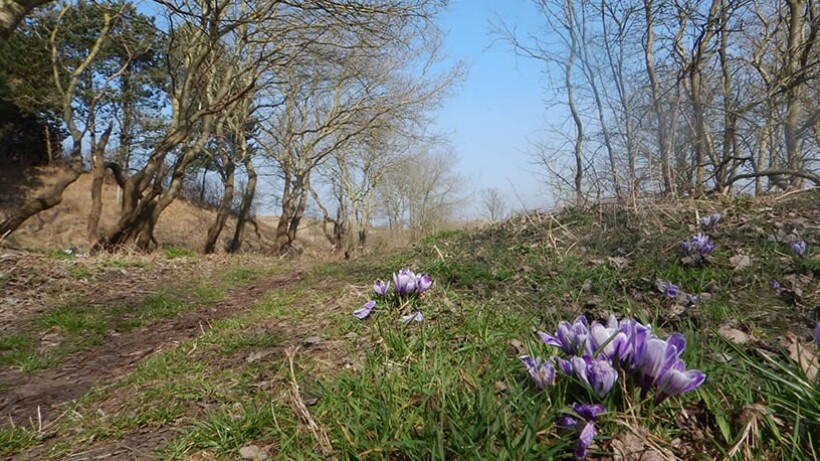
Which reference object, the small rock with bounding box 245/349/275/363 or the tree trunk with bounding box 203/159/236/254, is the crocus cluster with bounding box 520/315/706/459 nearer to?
the small rock with bounding box 245/349/275/363

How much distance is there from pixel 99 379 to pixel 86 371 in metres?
0.32

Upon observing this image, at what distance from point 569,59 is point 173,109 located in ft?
33.8

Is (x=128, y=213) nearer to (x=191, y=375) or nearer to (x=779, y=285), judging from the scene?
(x=191, y=375)

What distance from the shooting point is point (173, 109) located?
12000 mm

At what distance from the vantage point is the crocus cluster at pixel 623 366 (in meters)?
1.12

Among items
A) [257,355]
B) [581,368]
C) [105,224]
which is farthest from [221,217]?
[581,368]

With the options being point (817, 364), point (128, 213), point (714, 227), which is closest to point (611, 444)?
point (817, 364)

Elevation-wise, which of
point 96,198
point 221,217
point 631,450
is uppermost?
point 96,198

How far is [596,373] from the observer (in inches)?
45.4

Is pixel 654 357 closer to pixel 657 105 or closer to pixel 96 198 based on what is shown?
pixel 657 105

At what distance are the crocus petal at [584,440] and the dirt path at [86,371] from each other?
2.49m

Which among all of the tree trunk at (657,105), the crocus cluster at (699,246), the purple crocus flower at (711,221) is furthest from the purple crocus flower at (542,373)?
the tree trunk at (657,105)

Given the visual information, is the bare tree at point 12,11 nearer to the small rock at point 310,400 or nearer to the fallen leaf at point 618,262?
the small rock at point 310,400

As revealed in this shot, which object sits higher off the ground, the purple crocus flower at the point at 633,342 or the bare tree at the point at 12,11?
the bare tree at the point at 12,11
